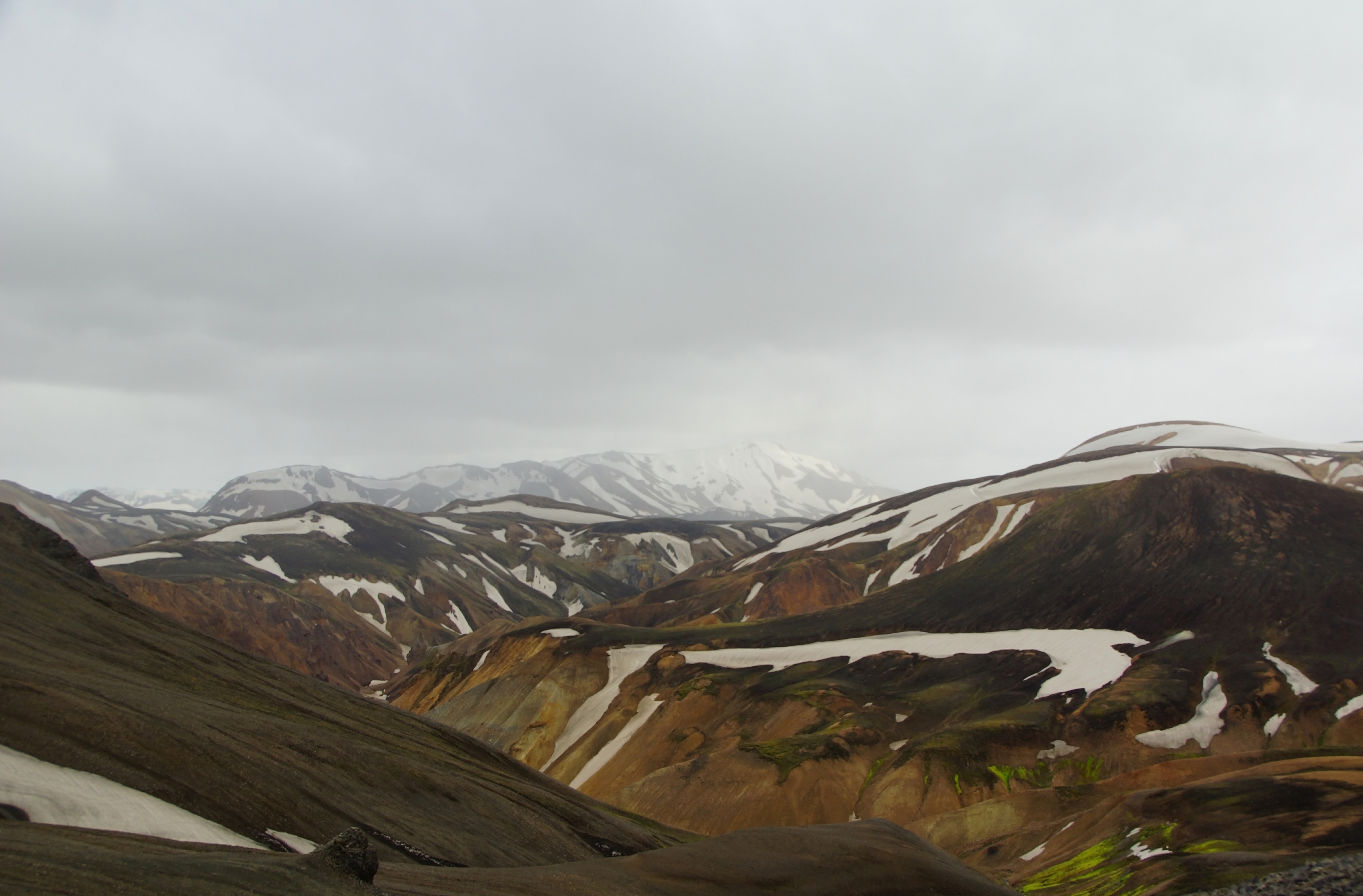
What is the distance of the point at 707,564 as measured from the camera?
172 meters

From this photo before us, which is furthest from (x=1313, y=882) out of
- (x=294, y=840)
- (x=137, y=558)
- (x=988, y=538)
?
(x=137, y=558)

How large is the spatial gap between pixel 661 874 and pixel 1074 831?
24906mm

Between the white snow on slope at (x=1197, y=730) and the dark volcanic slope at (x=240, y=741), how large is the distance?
32153mm

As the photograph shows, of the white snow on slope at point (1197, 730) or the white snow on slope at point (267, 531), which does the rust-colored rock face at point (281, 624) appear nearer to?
the white snow on slope at point (267, 531)

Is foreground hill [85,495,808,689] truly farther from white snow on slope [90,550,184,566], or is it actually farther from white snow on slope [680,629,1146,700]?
white snow on slope [680,629,1146,700]

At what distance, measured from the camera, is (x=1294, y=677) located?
47.2 m

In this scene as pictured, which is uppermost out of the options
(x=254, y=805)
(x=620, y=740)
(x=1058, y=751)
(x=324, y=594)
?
(x=254, y=805)

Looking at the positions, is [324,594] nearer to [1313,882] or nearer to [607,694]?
[607,694]

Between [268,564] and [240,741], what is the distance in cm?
16759

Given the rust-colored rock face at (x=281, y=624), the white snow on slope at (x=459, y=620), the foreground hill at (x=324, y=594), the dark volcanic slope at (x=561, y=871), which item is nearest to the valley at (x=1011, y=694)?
the dark volcanic slope at (x=561, y=871)

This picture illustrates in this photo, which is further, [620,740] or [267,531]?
[267,531]

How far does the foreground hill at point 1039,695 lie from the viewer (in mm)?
32938

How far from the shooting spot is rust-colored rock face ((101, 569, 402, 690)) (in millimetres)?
110562

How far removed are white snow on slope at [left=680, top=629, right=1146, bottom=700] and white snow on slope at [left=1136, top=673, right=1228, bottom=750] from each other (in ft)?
20.3
